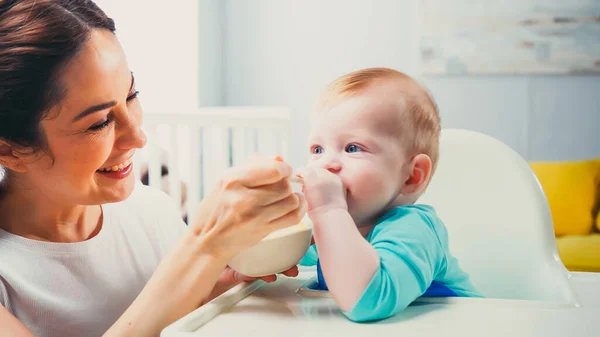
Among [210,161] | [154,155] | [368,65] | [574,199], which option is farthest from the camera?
[368,65]

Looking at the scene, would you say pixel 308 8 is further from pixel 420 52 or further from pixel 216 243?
pixel 216 243

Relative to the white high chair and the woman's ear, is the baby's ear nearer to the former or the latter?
the white high chair

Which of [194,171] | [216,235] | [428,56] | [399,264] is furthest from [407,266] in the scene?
[428,56]

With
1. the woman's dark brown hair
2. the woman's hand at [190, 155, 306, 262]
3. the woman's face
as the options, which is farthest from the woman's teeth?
the woman's hand at [190, 155, 306, 262]

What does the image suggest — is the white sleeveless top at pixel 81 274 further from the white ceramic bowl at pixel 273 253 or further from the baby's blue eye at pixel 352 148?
the baby's blue eye at pixel 352 148

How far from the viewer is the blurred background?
162 inches

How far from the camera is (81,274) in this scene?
3.43 ft

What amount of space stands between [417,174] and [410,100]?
0.12m

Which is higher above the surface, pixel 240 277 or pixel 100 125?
pixel 100 125

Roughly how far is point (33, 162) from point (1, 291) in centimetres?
20

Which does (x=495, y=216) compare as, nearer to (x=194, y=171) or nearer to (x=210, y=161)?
(x=194, y=171)

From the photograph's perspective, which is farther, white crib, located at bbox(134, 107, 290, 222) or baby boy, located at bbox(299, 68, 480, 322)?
white crib, located at bbox(134, 107, 290, 222)

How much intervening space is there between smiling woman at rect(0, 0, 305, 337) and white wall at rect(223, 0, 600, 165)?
3.54m

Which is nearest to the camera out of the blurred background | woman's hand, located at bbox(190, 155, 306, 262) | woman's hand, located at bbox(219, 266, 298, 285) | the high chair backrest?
woman's hand, located at bbox(190, 155, 306, 262)
